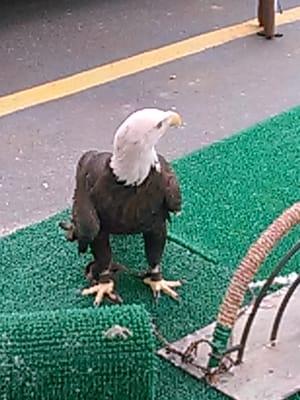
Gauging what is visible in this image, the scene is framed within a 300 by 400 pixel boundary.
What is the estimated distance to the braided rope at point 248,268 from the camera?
184 centimetres

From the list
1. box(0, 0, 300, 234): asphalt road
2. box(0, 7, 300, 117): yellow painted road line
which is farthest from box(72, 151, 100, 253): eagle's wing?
box(0, 7, 300, 117): yellow painted road line

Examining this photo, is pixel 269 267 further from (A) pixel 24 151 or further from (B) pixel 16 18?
(B) pixel 16 18

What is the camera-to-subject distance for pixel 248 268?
6.04 ft

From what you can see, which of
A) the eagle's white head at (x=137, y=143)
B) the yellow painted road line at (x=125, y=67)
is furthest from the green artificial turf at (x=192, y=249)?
the yellow painted road line at (x=125, y=67)

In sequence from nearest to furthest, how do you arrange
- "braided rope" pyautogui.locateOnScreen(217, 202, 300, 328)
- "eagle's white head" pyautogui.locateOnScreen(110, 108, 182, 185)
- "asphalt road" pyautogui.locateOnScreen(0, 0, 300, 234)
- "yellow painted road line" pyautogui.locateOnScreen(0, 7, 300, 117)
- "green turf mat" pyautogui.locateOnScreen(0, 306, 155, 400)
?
"green turf mat" pyautogui.locateOnScreen(0, 306, 155, 400)
"braided rope" pyautogui.locateOnScreen(217, 202, 300, 328)
"eagle's white head" pyautogui.locateOnScreen(110, 108, 182, 185)
"asphalt road" pyautogui.locateOnScreen(0, 0, 300, 234)
"yellow painted road line" pyautogui.locateOnScreen(0, 7, 300, 117)

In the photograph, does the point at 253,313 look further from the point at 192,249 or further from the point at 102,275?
the point at 192,249

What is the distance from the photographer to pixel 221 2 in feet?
13.6

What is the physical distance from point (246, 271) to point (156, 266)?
0.41 metres

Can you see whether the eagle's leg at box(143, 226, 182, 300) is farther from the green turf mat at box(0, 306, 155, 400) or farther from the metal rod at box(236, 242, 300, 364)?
the green turf mat at box(0, 306, 155, 400)

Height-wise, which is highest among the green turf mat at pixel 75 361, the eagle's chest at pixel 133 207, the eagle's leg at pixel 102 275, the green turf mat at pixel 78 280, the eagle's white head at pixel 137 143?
the eagle's white head at pixel 137 143

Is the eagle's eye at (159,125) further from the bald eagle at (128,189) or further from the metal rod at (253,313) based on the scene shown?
the metal rod at (253,313)

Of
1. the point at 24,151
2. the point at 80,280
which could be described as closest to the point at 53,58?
the point at 24,151

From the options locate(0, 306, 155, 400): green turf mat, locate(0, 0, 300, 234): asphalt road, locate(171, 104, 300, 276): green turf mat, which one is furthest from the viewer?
locate(0, 0, 300, 234): asphalt road

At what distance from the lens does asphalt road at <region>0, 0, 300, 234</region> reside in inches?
113
